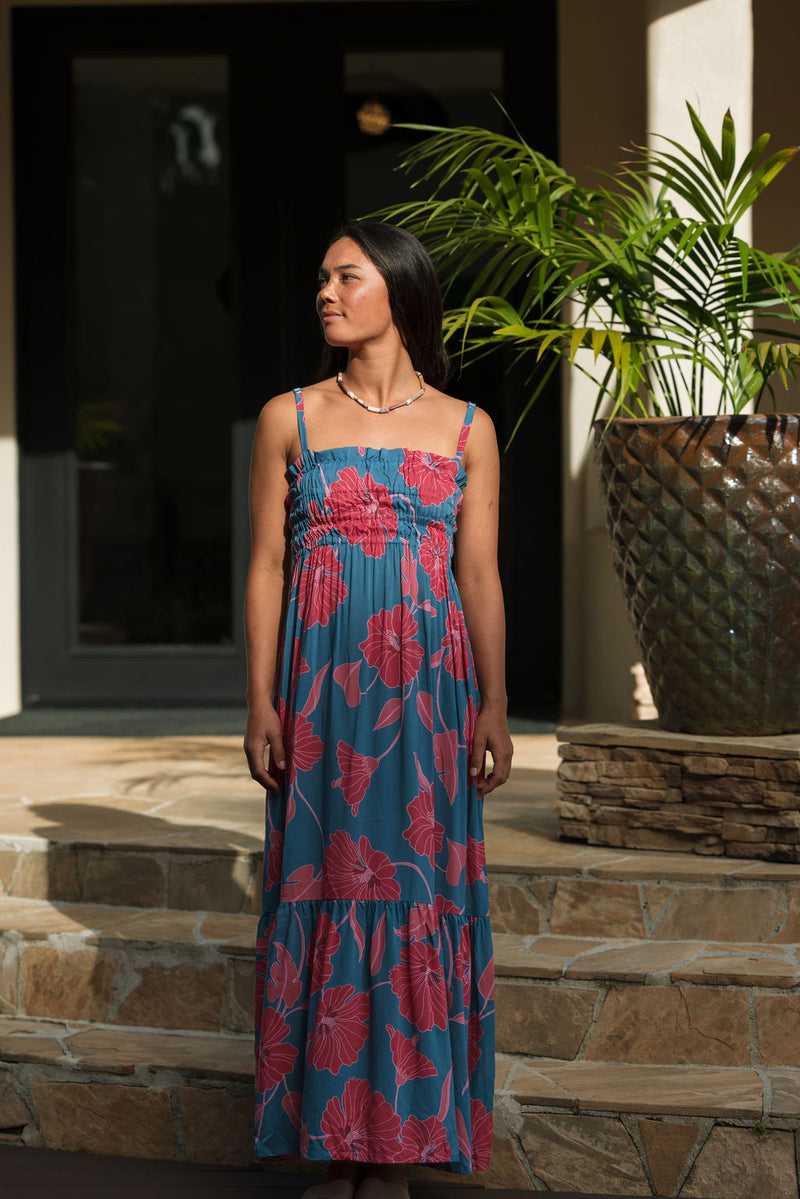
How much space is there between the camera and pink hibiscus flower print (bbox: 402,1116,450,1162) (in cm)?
226

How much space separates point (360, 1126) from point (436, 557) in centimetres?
95

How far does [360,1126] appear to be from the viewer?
7.46 ft

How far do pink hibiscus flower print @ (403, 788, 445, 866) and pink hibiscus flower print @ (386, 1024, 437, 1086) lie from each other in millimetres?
286

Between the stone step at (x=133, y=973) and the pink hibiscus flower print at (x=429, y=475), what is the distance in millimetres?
1210

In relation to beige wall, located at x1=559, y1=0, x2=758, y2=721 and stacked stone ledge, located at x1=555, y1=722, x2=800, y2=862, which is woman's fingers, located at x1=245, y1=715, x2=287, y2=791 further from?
beige wall, located at x1=559, y1=0, x2=758, y2=721

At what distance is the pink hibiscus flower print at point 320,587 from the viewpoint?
233 centimetres

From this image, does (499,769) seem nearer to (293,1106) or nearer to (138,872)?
(293,1106)

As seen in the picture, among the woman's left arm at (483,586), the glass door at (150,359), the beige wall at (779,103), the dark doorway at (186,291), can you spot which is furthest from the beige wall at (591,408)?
the woman's left arm at (483,586)

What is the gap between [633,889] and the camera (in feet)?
10.2

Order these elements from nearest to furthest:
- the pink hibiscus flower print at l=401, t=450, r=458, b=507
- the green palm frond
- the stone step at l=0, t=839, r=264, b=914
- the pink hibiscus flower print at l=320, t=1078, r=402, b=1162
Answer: the pink hibiscus flower print at l=320, t=1078, r=402, b=1162
the pink hibiscus flower print at l=401, t=450, r=458, b=507
the green palm frond
the stone step at l=0, t=839, r=264, b=914

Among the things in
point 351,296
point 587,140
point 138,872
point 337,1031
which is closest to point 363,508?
point 351,296

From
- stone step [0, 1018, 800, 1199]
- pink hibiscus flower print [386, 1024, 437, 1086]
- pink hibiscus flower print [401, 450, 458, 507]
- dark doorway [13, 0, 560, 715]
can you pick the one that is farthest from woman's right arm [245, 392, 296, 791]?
dark doorway [13, 0, 560, 715]

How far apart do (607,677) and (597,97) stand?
7.91ft

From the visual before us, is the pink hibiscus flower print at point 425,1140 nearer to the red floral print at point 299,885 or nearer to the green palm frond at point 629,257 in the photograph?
the red floral print at point 299,885
